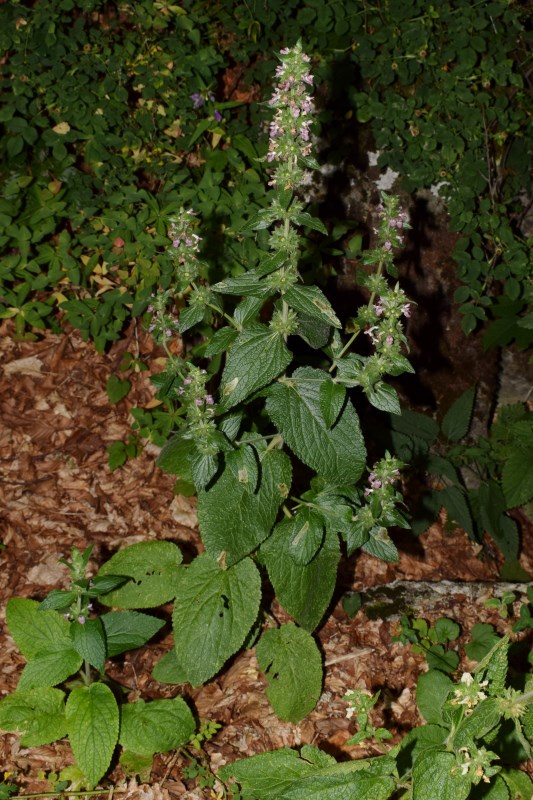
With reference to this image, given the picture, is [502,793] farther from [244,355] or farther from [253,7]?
[253,7]

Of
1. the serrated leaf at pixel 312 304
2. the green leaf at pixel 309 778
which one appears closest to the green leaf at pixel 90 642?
the green leaf at pixel 309 778

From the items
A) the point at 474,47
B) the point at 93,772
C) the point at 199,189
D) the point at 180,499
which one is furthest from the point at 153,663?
the point at 474,47

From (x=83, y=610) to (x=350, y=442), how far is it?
1.05m

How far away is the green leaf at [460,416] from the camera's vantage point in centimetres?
385

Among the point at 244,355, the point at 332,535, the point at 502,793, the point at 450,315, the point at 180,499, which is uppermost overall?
the point at 244,355

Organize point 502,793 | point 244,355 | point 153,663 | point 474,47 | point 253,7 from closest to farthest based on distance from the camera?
point 502,793 < point 244,355 < point 153,663 < point 474,47 < point 253,7

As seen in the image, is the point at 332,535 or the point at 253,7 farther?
the point at 253,7

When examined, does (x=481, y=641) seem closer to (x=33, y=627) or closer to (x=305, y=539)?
(x=305, y=539)

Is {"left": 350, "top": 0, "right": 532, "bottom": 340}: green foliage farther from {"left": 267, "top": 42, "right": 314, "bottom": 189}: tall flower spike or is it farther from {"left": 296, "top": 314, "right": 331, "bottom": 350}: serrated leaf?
{"left": 267, "top": 42, "right": 314, "bottom": 189}: tall flower spike

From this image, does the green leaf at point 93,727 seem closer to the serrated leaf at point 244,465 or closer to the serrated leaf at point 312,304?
the serrated leaf at point 244,465

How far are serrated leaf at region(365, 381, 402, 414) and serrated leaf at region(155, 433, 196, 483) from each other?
0.78 metres

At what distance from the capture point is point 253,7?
378 cm

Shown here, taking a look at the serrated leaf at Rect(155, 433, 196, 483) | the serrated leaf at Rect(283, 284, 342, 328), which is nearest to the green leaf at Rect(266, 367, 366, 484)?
the serrated leaf at Rect(283, 284, 342, 328)

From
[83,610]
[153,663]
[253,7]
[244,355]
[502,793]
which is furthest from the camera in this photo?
[253,7]
